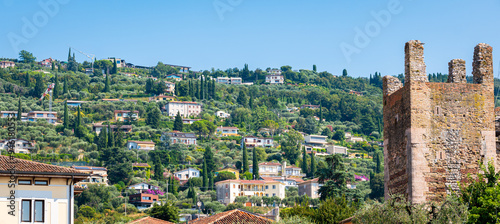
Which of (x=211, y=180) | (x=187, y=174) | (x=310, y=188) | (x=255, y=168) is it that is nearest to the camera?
(x=310, y=188)

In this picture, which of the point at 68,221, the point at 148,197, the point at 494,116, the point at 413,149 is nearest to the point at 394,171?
the point at 413,149

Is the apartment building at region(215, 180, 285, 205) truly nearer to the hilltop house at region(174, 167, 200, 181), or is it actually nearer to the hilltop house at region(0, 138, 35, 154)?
the hilltop house at region(174, 167, 200, 181)

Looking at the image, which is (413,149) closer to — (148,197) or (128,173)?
(148,197)

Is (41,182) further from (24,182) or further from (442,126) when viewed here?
(442,126)

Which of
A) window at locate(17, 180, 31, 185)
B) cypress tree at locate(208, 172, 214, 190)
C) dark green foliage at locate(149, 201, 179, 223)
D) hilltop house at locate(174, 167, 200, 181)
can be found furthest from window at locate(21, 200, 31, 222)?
hilltop house at locate(174, 167, 200, 181)

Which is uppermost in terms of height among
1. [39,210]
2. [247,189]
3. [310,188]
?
[39,210]

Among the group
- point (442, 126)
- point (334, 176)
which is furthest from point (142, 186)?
point (442, 126)
